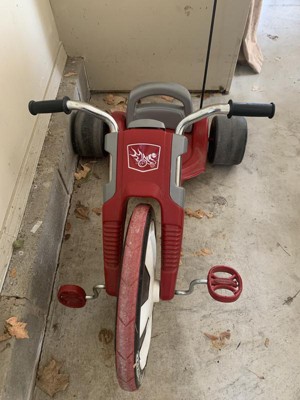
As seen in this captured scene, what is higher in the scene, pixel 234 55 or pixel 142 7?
pixel 142 7

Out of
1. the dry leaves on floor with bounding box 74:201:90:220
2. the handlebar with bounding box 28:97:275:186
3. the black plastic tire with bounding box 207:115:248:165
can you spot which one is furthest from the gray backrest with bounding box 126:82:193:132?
the dry leaves on floor with bounding box 74:201:90:220

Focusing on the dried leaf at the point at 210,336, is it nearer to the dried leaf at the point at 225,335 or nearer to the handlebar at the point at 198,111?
the dried leaf at the point at 225,335

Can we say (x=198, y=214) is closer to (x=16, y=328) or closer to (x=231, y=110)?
(x=231, y=110)

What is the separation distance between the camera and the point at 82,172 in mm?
1823

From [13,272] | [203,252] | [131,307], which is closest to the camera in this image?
[131,307]

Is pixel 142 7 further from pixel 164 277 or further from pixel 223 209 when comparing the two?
pixel 164 277

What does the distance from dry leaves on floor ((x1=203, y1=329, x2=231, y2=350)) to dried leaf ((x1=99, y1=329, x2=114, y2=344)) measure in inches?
13.9

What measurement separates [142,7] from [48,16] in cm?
46

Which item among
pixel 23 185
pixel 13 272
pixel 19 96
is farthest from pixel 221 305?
pixel 19 96

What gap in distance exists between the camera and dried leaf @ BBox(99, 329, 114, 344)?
1341mm

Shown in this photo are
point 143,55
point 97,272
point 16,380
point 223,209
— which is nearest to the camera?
point 16,380

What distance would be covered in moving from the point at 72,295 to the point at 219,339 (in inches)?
22.8

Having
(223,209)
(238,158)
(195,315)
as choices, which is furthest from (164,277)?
(238,158)

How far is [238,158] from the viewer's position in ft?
5.70
